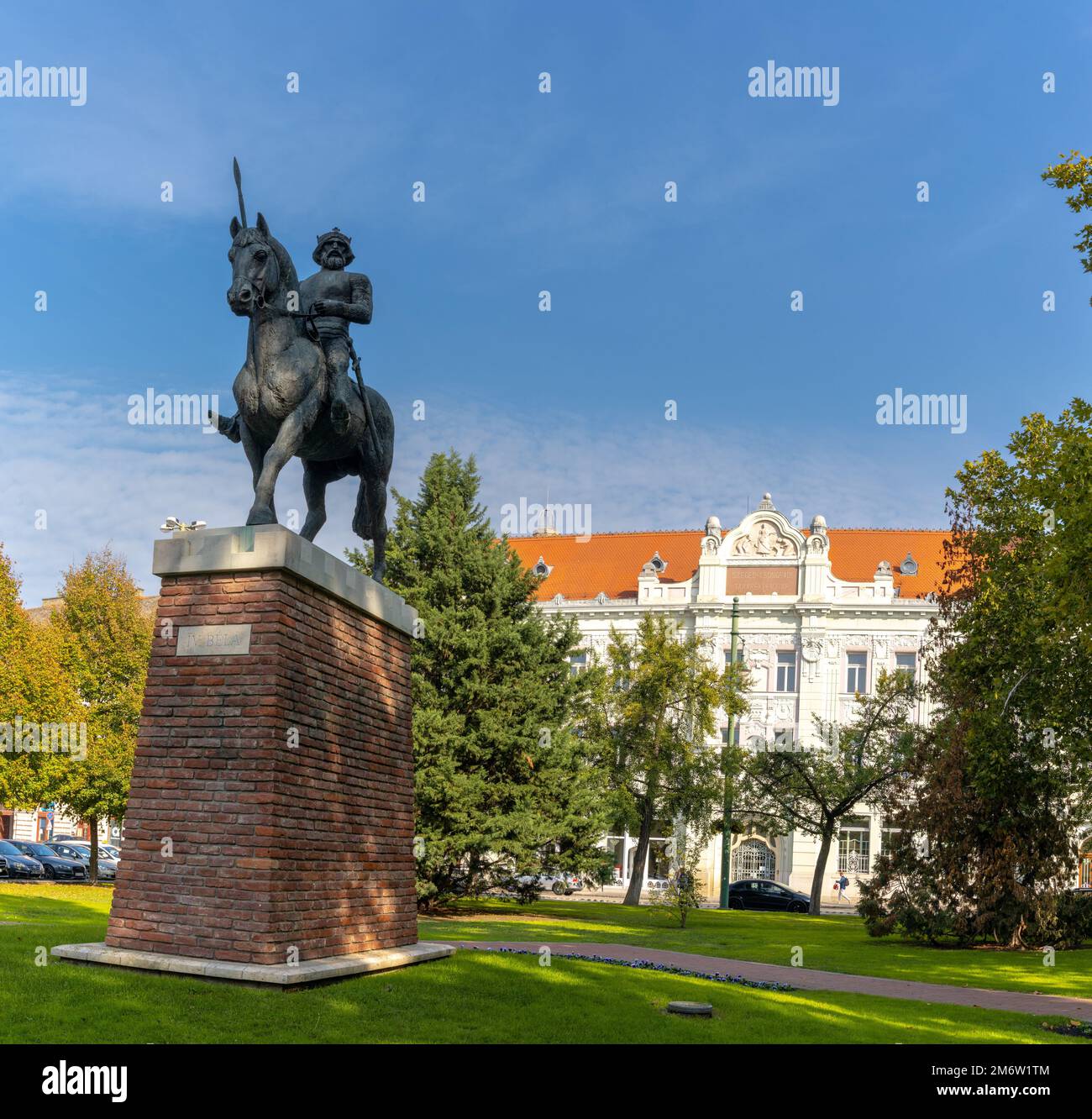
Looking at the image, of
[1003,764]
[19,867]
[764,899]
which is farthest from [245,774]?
[764,899]

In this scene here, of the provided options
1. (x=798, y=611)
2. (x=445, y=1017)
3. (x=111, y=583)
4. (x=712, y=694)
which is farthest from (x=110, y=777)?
(x=798, y=611)

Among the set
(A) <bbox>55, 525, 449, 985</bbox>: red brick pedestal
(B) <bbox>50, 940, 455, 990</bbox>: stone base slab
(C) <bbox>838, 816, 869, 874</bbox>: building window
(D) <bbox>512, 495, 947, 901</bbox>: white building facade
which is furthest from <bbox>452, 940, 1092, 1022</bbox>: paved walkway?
(C) <bbox>838, 816, 869, 874</bbox>: building window

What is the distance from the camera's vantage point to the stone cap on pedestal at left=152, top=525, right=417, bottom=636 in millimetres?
9117

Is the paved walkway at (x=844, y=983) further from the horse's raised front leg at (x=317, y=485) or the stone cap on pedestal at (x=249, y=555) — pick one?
the stone cap on pedestal at (x=249, y=555)

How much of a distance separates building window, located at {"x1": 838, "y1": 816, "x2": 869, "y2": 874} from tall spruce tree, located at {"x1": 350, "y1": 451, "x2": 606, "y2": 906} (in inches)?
878

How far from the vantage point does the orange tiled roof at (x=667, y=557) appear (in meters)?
52.5

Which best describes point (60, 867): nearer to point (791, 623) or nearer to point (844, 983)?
point (844, 983)

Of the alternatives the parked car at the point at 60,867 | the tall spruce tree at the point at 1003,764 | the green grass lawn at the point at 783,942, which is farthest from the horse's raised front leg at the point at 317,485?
the parked car at the point at 60,867

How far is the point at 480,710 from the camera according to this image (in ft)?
91.6

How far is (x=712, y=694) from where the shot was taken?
35.4 meters

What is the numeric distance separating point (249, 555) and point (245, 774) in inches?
67.4

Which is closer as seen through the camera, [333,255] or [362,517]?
[333,255]

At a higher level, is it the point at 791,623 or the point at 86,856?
the point at 791,623
